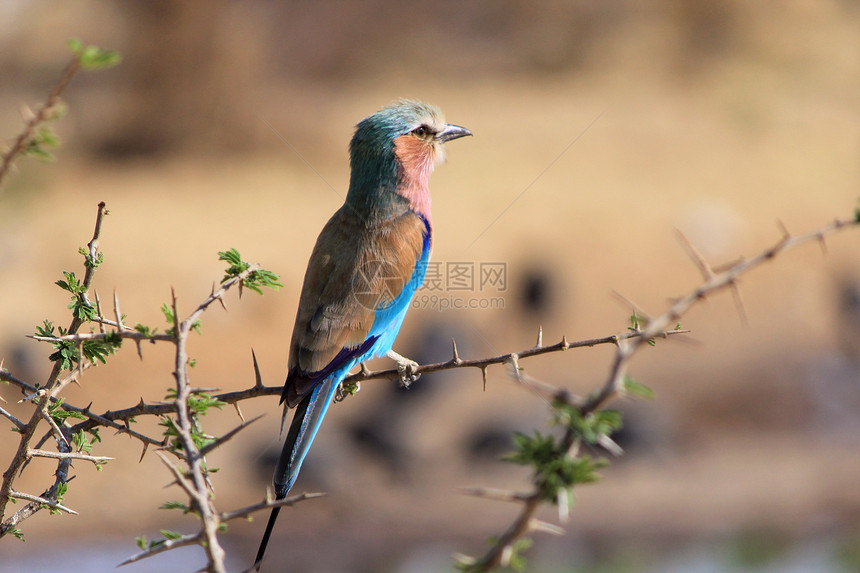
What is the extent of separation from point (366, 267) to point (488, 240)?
1009 centimetres

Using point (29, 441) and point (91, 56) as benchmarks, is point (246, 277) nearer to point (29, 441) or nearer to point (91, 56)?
point (29, 441)

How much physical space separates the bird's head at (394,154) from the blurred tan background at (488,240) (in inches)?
Answer: 63.8

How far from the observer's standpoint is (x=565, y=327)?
453 inches

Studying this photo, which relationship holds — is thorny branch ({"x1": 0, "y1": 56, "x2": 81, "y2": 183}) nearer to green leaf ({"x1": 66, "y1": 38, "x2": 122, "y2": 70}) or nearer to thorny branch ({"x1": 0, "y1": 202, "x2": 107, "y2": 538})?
green leaf ({"x1": 66, "y1": 38, "x2": 122, "y2": 70})

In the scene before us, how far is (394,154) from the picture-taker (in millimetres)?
4477

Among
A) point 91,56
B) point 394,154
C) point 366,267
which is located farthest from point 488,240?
point 91,56

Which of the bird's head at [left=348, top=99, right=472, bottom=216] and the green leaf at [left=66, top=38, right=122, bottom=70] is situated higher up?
the bird's head at [left=348, top=99, right=472, bottom=216]

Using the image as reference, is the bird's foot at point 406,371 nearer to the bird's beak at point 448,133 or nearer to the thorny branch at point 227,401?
the thorny branch at point 227,401

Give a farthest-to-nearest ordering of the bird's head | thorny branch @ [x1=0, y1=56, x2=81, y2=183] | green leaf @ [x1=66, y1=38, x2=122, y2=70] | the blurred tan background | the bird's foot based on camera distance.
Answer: the blurred tan background → the bird's head → the bird's foot → thorny branch @ [x1=0, y1=56, x2=81, y2=183] → green leaf @ [x1=66, y1=38, x2=122, y2=70]

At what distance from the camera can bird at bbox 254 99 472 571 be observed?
343cm

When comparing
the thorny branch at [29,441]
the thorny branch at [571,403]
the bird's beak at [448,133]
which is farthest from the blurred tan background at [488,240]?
the thorny branch at [29,441]

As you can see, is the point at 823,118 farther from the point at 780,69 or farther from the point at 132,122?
the point at 132,122

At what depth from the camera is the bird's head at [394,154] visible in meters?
4.45

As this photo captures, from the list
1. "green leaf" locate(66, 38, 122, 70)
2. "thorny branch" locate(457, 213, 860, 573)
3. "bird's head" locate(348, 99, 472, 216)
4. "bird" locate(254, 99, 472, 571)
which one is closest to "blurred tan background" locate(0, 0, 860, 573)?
"bird" locate(254, 99, 472, 571)
